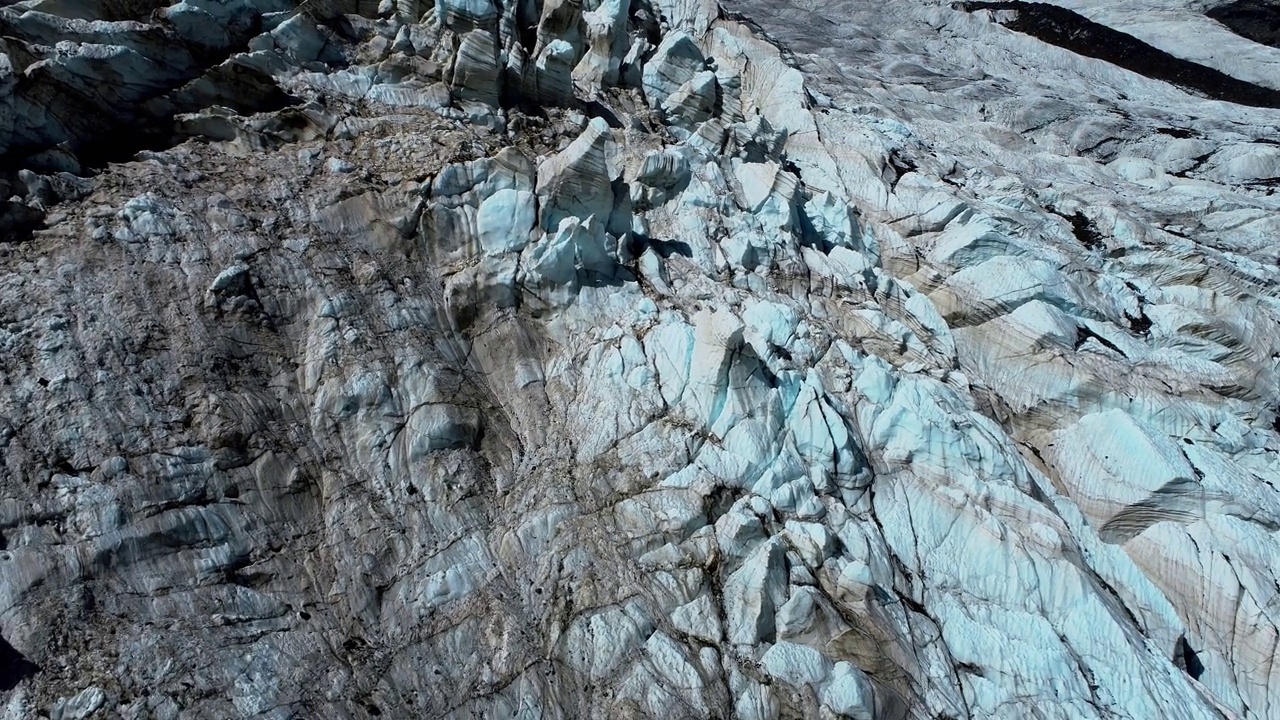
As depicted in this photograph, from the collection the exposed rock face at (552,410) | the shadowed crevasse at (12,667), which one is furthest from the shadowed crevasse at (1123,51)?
the shadowed crevasse at (12,667)

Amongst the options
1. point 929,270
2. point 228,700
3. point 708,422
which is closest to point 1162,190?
point 929,270

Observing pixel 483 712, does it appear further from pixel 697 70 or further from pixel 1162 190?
pixel 1162 190

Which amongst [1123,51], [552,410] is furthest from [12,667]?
[1123,51]

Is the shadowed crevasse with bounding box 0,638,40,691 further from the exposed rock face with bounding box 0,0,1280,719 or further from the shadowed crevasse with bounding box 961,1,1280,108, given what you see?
the shadowed crevasse with bounding box 961,1,1280,108

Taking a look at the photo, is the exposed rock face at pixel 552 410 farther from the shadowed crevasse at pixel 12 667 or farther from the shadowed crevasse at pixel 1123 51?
the shadowed crevasse at pixel 1123 51

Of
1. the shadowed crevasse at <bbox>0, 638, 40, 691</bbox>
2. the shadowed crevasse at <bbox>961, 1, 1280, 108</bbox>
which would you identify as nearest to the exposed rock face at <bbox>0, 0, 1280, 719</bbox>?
the shadowed crevasse at <bbox>0, 638, 40, 691</bbox>

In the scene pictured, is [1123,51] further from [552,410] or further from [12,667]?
[12,667]
